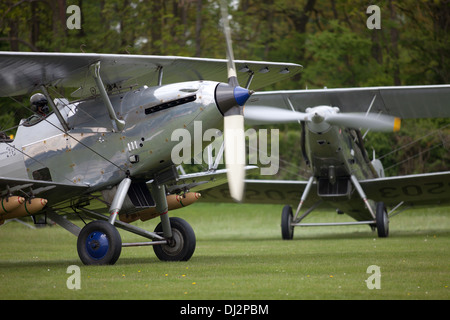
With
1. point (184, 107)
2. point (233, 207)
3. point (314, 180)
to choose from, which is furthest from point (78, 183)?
point (233, 207)

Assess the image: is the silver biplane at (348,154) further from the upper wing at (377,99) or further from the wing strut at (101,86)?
the wing strut at (101,86)

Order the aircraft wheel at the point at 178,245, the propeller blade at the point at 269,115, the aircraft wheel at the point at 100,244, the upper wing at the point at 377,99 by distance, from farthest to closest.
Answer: the upper wing at the point at 377,99
the propeller blade at the point at 269,115
the aircraft wheel at the point at 178,245
the aircraft wheel at the point at 100,244

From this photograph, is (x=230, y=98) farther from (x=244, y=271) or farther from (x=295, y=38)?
(x=295, y=38)

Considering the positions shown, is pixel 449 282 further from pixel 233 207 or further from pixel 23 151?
pixel 233 207

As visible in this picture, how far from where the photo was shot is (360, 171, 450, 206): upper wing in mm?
17656

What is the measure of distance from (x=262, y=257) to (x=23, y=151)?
4132 millimetres

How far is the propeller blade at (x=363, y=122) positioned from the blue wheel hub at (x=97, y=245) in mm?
6514

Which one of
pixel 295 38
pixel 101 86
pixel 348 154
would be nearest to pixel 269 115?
pixel 348 154

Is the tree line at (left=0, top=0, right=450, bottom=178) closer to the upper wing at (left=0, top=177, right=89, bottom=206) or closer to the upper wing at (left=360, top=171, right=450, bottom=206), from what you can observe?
the upper wing at (left=360, top=171, right=450, bottom=206)

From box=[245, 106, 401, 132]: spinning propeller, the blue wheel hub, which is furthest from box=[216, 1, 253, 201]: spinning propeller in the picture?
box=[245, 106, 401, 132]: spinning propeller

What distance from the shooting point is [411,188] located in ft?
60.4

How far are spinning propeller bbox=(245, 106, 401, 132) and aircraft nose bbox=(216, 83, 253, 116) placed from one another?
356 cm

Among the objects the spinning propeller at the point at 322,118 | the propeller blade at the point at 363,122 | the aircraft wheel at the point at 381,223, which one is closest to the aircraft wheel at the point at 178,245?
the spinning propeller at the point at 322,118

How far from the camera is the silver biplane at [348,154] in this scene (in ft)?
53.7
